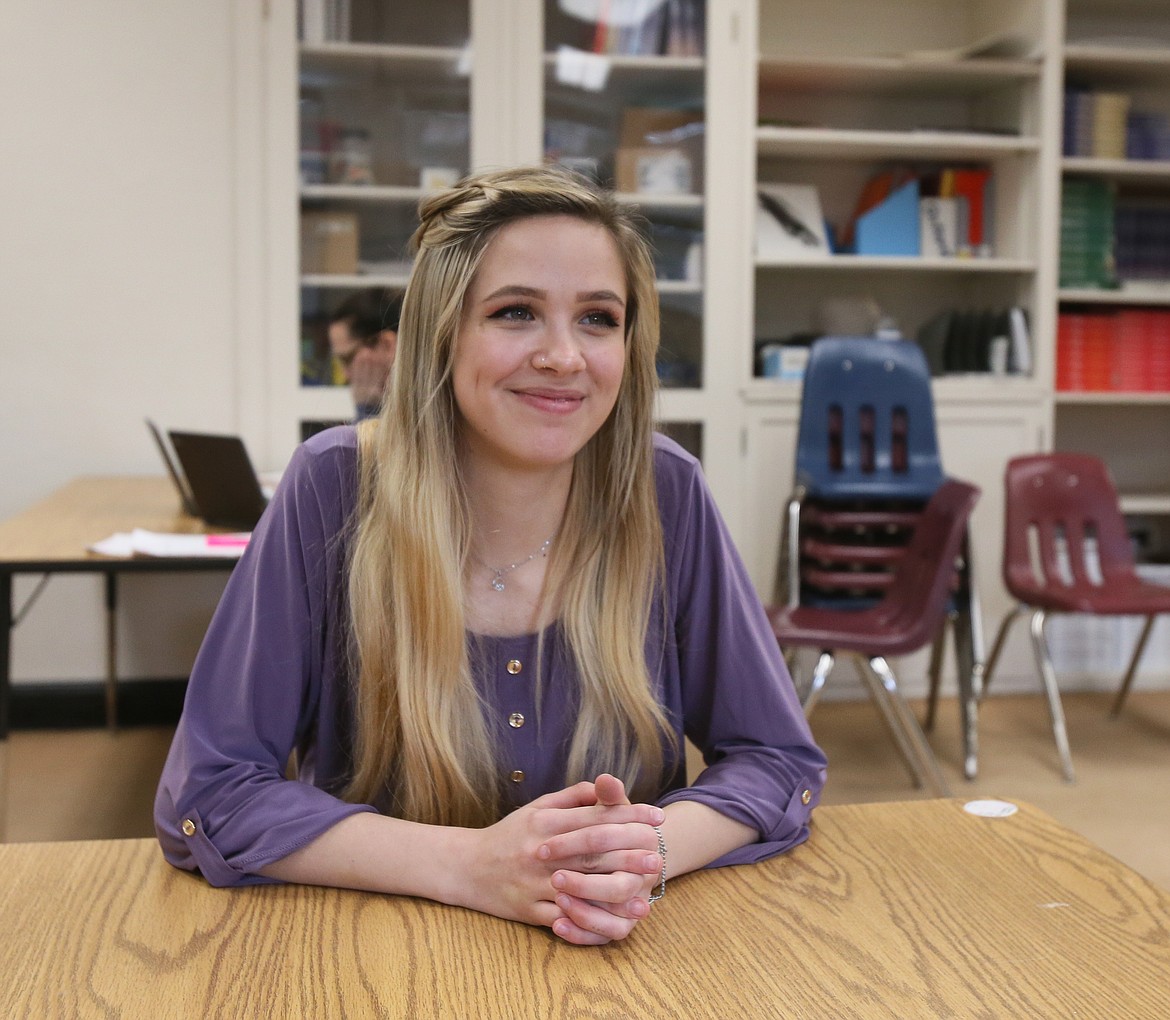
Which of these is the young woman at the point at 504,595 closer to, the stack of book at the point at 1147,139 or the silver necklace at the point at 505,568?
the silver necklace at the point at 505,568

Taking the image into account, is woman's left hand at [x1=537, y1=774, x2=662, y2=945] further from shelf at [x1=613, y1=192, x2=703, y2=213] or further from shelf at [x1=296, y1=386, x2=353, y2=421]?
shelf at [x1=613, y1=192, x2=703, y2=213]

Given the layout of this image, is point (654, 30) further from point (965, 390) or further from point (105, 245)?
point (105, 245)

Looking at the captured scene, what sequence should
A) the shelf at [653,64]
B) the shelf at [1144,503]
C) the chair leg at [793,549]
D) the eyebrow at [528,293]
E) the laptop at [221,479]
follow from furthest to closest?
the shelf at [1144,503], the shelf at [653,64], the chair leg at [793,549], the laptop at [221,479], the eyebrow at [528,293]

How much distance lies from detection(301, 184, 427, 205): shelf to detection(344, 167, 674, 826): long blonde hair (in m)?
2.60

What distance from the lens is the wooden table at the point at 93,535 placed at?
7.10ft

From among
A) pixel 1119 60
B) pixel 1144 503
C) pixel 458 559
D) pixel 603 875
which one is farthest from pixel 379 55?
pixel 603 875

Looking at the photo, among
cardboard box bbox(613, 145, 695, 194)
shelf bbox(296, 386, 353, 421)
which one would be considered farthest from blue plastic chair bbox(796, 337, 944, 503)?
shelf bbox(296, 386, 353, 421)

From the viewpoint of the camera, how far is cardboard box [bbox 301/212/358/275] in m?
3.69

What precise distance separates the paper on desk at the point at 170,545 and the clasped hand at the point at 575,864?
1362 millimetres

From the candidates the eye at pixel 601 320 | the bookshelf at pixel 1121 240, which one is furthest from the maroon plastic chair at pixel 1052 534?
the eye at pixel 601 320

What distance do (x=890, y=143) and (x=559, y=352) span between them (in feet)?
10.0

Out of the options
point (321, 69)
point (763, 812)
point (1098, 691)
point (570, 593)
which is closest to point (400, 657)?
point (570, 593)

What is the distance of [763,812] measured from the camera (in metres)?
1.06

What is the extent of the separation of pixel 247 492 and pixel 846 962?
6.10 ft
